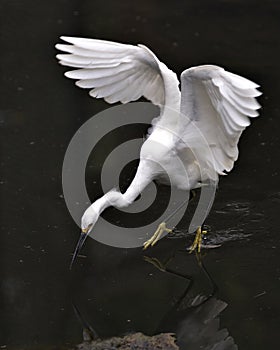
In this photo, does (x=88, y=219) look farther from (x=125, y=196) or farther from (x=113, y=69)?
(x=113, y=69)

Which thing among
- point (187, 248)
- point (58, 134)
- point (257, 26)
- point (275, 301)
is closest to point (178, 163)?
point (187, 248)

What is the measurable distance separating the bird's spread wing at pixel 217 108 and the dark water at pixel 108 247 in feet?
2.02

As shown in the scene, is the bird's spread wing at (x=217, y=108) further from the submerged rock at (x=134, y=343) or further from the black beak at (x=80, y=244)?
the submerged rock at (x=134, y=343)

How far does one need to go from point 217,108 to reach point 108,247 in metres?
1.23

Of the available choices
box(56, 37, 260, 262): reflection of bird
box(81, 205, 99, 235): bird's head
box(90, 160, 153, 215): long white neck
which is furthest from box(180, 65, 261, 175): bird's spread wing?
box(81, 205, 99, 235): bird's head

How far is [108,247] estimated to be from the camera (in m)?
5.25

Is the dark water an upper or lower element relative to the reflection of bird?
lower

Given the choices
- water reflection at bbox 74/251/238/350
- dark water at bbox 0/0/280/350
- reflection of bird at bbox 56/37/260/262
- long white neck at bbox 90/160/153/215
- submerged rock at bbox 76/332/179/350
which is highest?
reflection of bird at bbox 56/37/260/262

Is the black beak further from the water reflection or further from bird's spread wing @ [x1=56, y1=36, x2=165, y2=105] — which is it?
bird's spread wing @ [x1=56, y1=36, x2=165, y2=105]

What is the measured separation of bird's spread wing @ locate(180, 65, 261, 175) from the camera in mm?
4258

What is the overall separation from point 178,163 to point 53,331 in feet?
4.30

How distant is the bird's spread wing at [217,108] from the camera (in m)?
4.26

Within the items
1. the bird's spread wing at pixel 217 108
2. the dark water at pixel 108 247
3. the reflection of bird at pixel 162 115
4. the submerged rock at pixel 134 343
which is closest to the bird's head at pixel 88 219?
the reflection of bird at pixel 162 115

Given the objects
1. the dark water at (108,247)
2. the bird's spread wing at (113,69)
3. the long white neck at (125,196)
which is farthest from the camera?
the bird's spread wing at (113,69)
